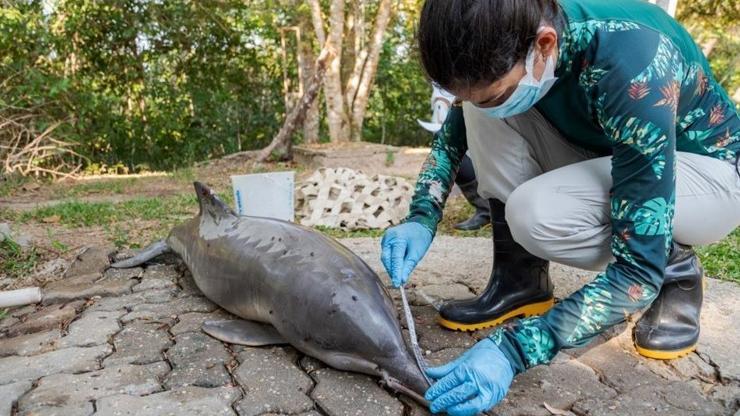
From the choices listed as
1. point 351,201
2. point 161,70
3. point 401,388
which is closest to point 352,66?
point 161,70

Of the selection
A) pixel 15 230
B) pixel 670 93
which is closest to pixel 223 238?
pixel 670 93

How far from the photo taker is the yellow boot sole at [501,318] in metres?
2.33

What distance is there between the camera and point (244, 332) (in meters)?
2.25

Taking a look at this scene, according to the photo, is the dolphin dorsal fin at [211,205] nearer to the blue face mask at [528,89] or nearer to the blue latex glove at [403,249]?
the blue latex glove at [403,249]

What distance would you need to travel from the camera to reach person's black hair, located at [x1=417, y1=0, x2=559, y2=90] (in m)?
1.47

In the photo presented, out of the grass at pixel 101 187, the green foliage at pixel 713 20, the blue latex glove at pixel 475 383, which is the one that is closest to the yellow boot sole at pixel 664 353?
the blue latex glove at pixel 475 383

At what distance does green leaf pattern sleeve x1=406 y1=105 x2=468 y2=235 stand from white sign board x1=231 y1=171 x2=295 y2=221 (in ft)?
5.01

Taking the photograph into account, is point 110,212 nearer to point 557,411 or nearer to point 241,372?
point 241,372

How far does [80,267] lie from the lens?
3.19m

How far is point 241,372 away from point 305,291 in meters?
0.34

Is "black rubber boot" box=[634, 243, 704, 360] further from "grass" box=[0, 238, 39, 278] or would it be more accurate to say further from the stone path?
"grass" box=[0, 238, 39, 278]

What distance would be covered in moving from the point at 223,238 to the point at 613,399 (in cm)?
164

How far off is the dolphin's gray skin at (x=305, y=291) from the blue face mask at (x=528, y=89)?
743 millimetres

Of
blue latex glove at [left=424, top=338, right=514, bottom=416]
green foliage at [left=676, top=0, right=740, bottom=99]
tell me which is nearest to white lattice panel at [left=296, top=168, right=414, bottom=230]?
blue latex glove at [left=424, top=338, right=514, bottom=416]
